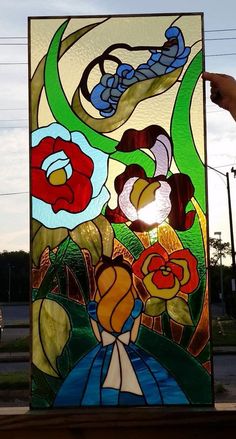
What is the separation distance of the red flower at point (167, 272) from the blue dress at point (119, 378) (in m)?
0.13

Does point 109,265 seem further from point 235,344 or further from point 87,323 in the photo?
point 235,344

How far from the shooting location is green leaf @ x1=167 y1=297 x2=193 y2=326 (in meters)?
3.86

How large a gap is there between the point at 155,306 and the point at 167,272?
19 cm

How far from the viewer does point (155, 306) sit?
12.7 ft

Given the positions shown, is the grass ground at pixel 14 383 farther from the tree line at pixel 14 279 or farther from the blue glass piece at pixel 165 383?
the tree line at pixel 14 279

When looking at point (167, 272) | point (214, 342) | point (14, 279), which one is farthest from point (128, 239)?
point (14, 279)

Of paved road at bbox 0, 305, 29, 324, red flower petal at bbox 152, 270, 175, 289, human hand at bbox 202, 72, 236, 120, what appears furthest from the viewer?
paved road at bbox 0, 305, 29, 324

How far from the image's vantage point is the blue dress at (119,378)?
3795 millimetres

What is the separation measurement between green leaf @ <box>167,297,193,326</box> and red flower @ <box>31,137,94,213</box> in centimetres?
68

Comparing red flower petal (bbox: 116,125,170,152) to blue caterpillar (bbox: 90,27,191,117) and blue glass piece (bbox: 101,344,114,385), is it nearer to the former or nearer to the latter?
blue caterpillar (bbox: 90,27,191,117)

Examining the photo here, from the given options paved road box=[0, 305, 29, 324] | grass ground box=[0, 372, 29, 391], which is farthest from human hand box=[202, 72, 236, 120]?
paved road box=[0, 305, 29, 324]

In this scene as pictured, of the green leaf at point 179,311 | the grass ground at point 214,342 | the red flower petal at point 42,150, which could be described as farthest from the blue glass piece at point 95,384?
the grass ground at point 214,342

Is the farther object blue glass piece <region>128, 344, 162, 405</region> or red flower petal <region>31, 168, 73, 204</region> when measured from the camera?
red flower petal <region>31, 168, 73, 204</region>

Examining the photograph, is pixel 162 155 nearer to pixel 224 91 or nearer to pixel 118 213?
pixel 118 213
